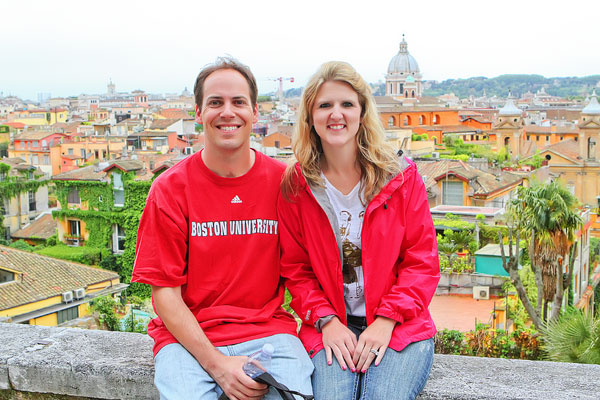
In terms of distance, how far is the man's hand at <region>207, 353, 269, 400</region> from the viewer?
2711 mm

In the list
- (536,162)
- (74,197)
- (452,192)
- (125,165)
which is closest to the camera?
(452,192)

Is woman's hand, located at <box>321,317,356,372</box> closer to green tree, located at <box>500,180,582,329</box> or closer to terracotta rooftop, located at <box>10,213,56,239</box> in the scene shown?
green tree, located at <box>500,180,582,329</box>

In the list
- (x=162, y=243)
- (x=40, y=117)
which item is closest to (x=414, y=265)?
(x=162, y=243)

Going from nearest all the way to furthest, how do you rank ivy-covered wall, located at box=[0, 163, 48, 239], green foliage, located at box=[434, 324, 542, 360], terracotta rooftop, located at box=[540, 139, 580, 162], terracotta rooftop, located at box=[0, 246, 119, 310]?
1. green foliage, located at box=[434, 324, 542, 360]
2. terracotta rooftop, located at box=[0, 246, 119, 310]
3. ivy-covered wall, located at box=[0, 163, 48, 239]
4. terracotta rooftop, located at box=[540, 139, 580, 162]

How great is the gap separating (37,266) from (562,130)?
61851mm

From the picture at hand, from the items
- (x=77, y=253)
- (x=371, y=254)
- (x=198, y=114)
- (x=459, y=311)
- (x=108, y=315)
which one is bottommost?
(x=77, y=253)

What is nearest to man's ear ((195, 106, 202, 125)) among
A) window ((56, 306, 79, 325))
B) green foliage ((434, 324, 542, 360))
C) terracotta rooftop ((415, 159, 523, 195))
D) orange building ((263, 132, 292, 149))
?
green foliage ((434, 324, 542, 360))

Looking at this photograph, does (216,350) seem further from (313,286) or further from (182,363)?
(313,286)

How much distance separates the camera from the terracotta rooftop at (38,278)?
1447 cm

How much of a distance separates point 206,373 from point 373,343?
0.71m

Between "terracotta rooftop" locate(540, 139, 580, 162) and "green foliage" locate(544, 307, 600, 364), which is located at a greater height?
"green foliage" locate(544, 307, 600, 364)

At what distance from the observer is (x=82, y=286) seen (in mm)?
15875

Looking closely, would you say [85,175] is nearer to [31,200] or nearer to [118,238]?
[118,238]

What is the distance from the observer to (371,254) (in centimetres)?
300
